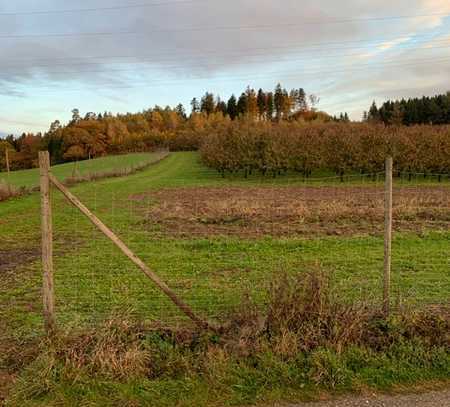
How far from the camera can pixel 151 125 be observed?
122438 mm

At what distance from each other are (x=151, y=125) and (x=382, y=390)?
123840 mm

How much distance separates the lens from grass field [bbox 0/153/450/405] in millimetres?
5855

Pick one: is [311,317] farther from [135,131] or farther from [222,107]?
[222,107]

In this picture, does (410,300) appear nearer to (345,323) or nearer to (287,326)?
(345,323)

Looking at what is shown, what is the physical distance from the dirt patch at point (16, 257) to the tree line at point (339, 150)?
29474 mm

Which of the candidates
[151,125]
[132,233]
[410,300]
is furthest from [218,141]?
[151,125]

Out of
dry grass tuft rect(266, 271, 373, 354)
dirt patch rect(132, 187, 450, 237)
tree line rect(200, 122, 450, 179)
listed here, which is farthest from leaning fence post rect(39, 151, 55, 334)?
tree line rect(200, 122, 450, 179)

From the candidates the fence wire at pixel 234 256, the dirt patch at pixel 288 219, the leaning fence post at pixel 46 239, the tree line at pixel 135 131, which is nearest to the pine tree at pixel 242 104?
the tree line at pixel 135 131

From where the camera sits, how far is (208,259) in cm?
864

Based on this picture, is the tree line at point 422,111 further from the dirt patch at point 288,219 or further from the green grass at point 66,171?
the dirt patch at point 288,219

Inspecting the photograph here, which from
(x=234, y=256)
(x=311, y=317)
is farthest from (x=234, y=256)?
(x=311, y=317)

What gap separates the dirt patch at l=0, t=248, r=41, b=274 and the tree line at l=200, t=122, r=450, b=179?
96.7ft

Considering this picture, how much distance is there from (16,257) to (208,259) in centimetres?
463

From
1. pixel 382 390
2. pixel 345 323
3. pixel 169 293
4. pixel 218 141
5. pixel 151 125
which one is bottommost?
pixel 382 390
